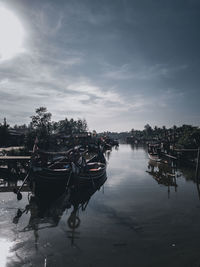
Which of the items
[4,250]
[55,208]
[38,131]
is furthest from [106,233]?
[38,131]

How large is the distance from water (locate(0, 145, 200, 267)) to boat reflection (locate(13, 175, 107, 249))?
66 mm

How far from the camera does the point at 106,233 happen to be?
406 inches

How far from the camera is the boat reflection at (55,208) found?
37.1 ft

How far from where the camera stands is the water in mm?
8031

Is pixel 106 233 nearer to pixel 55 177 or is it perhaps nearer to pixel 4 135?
pixel 55 177

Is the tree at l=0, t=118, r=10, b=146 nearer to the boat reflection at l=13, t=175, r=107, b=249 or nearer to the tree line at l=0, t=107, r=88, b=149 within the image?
the tree line at l=0, t=107, r=88, b=149

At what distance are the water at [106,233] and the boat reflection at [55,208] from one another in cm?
7

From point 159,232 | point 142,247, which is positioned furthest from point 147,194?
point 142,247

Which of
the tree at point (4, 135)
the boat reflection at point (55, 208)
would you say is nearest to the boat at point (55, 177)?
the boat reflection at point (55, 208)

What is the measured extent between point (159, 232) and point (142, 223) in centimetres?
135

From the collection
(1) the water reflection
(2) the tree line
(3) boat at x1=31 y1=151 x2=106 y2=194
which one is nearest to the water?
(1) the water reflection

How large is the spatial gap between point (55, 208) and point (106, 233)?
571cm

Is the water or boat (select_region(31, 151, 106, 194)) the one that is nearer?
the water

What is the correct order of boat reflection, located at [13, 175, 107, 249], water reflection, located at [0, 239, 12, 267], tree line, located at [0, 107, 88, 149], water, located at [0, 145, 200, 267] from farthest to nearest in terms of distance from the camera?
tree line, located at [0, 107, 88, 149] → boat reflection, located at [13, 175, 107, 249] → water, located at [0, 145, 200, 267] → water reflection, located at [0, 239, 12, 267]
